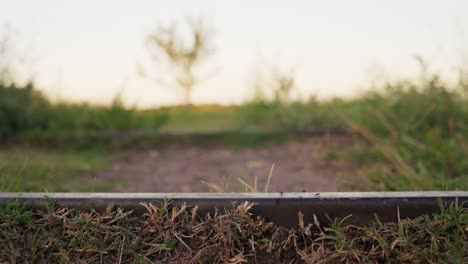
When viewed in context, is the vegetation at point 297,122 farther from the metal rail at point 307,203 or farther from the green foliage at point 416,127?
the metal rail at point 307,203

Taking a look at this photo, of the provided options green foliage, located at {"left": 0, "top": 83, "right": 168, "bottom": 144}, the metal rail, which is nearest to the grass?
the metal rail

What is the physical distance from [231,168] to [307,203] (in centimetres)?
255

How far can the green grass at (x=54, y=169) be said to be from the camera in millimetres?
2338

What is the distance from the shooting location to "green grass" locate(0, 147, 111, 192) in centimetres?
234

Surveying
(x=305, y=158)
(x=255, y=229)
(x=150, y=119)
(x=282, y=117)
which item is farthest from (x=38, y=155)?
(x=255, y=229)

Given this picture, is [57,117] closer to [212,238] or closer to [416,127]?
[416,127]

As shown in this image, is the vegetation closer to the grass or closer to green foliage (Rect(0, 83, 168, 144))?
green foliage (Rect(0, 83, 168, 144))

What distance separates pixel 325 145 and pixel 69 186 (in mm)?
2287

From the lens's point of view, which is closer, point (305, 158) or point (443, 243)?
point (443, 243)

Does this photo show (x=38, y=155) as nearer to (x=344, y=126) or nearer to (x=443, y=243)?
(x=344, y=126)

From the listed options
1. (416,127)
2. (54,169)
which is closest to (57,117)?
(54,169)

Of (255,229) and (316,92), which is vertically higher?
(316,92)

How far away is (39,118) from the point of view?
5.23 metres

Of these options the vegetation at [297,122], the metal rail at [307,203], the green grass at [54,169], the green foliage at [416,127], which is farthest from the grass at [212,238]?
the vegetation at [297,122]
